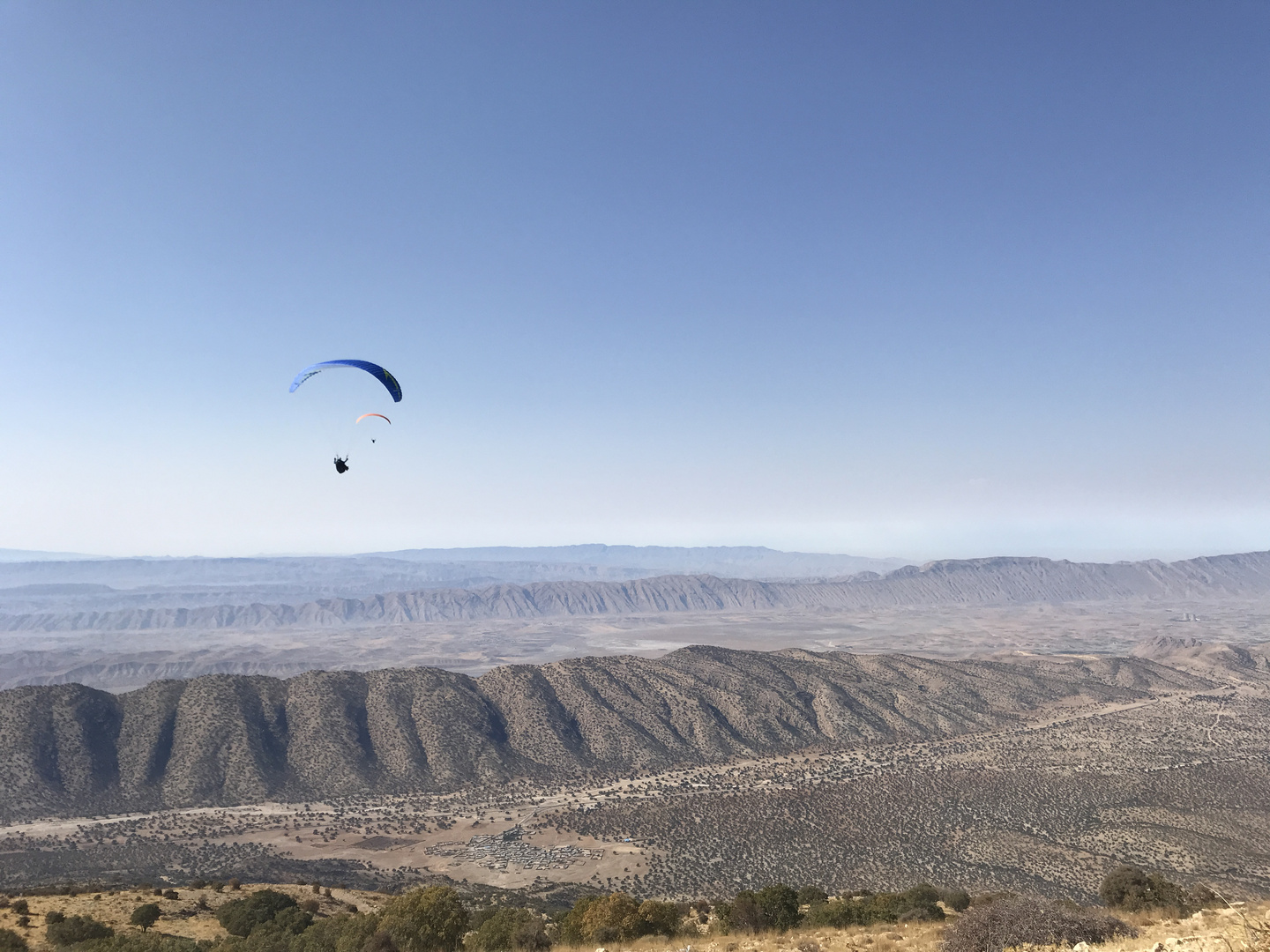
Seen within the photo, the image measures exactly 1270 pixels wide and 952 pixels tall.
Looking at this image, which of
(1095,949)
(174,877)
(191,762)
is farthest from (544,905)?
(191,762)

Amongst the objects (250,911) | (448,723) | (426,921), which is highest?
(426,921)

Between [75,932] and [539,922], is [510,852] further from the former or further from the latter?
[75,932]

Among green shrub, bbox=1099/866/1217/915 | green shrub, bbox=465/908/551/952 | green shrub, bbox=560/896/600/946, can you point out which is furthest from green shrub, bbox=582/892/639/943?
green shrub, bbox=1099/866/1217/915

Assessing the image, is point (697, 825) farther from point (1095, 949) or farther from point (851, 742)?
point (1095, 949)

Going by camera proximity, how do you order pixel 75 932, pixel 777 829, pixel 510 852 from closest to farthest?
1. pixel 75 932
2. pixel 510 852
3. pixel 777 829

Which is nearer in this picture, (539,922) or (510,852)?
(539,922)

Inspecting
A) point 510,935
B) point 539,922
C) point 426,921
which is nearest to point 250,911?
point 426,921

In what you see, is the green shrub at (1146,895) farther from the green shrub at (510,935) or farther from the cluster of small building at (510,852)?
the cluster of small building at (510,852)
